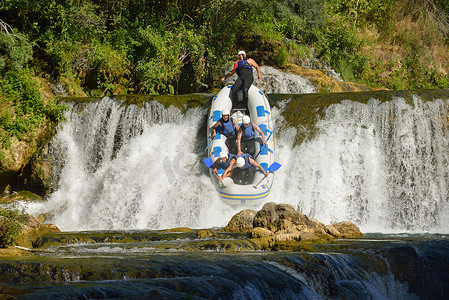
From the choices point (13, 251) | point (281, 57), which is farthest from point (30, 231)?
point (281, 57)

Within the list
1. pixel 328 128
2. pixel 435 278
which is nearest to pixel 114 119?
pixel 328 128

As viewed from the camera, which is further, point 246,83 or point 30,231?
point 246,83

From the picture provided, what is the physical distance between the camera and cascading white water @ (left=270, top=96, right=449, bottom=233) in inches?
472

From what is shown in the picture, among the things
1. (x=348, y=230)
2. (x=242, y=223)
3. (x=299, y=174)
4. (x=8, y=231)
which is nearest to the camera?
(x=8, y=231)

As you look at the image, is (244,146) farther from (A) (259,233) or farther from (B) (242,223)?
(A) (259,233)

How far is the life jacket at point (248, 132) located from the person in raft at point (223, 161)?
1.76ft

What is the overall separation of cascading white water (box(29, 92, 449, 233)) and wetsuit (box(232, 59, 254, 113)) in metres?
0.91

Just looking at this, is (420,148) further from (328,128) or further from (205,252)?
(205,252)

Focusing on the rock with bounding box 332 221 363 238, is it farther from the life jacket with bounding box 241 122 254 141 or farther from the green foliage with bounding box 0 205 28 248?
the green foliage with bounding box 0 205 28 248

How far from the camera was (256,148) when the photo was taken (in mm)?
12391

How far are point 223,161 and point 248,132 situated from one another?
86 centimetres

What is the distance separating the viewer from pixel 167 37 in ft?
59.5

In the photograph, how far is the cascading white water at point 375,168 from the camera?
1198 centimetres

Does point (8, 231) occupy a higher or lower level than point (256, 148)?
lower
